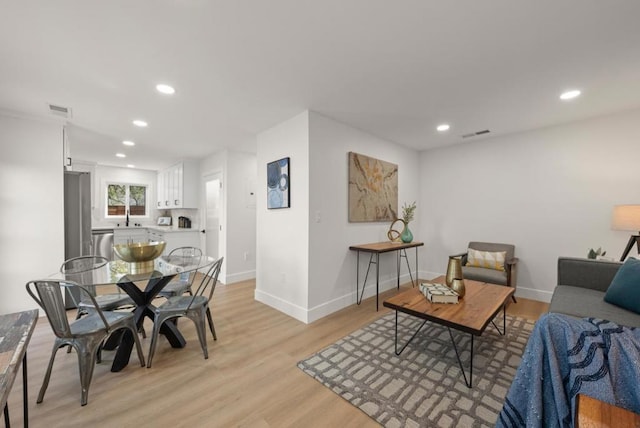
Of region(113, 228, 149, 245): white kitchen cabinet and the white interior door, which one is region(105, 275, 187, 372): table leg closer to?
the white interior door

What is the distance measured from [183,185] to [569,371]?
19.3ft

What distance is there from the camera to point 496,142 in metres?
3.94

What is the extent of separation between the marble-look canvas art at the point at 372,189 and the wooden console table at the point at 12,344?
285cm

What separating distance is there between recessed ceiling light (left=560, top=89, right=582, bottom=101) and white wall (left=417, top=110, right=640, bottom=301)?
1.03 metres

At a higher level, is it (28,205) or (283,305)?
(28,205)

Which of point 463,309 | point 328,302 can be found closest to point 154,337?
point 328,302

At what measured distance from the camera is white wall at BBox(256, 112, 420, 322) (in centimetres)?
293

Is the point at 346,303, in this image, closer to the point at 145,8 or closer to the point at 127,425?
the point at 127,425

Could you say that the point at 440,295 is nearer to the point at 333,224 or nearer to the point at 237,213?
the point at 333,224

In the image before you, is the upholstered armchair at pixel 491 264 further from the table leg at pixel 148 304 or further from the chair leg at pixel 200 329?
the table leg at pixel 148 304

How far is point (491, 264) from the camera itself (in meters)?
3.47

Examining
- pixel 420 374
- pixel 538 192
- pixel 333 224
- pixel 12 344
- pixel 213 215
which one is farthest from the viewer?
pixel 213 215

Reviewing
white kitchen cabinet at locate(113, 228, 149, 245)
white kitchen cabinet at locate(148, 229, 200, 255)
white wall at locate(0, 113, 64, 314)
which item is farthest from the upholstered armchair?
white kitchen cabinet at locate(113, 228, 149, 245)

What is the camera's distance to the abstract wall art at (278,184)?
3.13m
